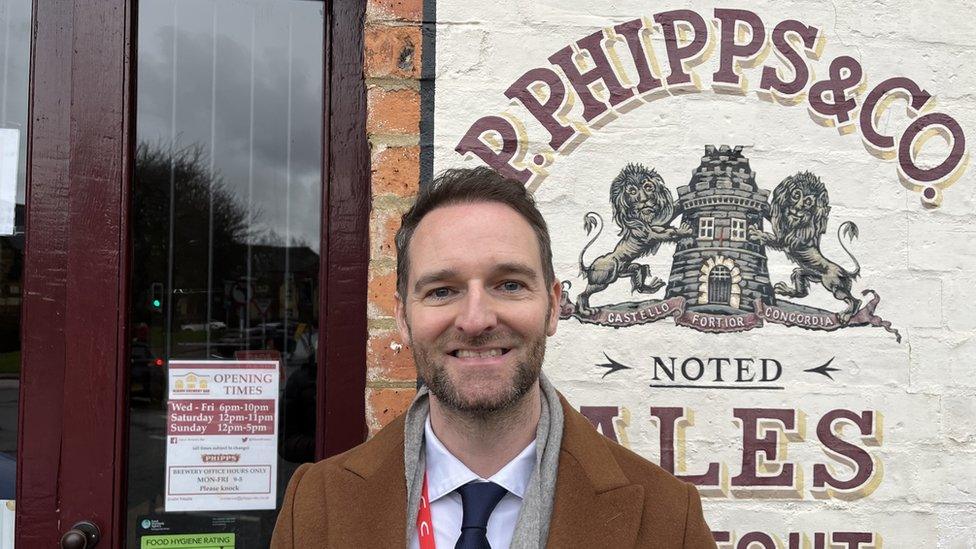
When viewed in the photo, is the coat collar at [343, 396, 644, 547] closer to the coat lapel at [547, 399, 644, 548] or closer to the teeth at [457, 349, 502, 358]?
the coat lapel at [547, 399, 644, 548]

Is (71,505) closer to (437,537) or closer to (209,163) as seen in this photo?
(209,163)

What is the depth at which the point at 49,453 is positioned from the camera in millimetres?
2191

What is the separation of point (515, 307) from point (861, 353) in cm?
127

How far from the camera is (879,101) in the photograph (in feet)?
7.08

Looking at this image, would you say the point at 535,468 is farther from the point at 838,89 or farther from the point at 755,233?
the point at 838,89

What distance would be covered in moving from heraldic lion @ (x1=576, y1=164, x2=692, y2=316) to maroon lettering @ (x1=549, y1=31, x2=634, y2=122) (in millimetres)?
204

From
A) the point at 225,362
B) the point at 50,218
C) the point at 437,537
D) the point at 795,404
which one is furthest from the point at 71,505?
the point at 795,404

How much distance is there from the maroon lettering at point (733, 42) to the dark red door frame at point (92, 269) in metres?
1.15

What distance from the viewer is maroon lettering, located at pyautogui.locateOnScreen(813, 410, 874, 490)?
6.86ft

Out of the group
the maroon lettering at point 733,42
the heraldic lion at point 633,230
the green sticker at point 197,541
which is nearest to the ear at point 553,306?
the heraldic lion at point 633,230

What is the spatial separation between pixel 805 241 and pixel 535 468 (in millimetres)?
1202

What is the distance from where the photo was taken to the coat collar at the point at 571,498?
4.59ft

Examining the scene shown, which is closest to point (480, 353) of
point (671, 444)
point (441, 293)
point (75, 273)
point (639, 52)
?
point (441, 293)

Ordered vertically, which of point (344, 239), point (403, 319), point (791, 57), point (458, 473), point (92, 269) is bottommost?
point (458, 473)
